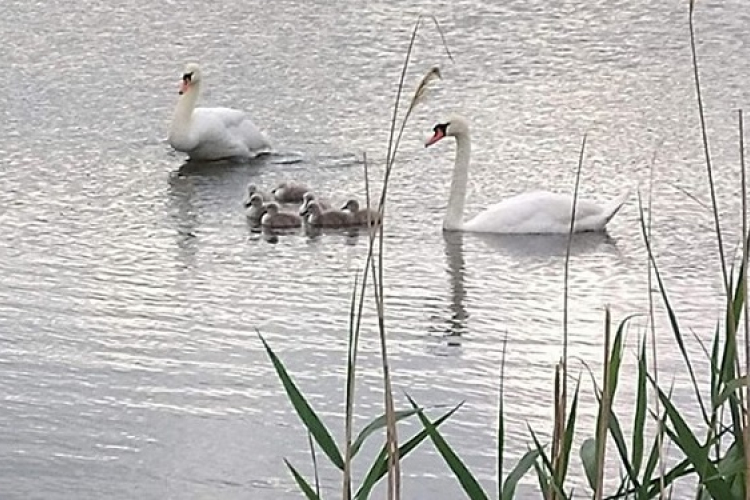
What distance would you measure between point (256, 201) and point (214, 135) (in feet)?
4.96

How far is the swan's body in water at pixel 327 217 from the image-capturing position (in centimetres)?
726

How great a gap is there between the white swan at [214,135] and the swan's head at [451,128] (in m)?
1.31

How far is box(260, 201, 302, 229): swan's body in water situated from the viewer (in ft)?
23.9

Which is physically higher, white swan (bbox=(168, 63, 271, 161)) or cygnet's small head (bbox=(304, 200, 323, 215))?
white swan (bbox=(168, 63, 271, 161))

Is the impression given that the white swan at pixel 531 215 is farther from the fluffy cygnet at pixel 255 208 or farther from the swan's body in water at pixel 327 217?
the fluffy cygnet at pixel 255 208

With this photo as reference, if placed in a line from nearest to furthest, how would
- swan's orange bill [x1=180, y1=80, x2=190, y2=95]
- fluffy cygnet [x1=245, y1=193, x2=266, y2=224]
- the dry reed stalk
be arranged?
the dry reed stalk, fluffy cygnet [x1=245, y1=193, x2=266, y2=224], swan's orange bill [x1=180, y1=80, x2=190, y2=95]

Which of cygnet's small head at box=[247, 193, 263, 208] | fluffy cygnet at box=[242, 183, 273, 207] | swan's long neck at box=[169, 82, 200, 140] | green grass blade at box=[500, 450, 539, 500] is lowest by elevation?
green grass blade at box=[500, 450, 539, 500]

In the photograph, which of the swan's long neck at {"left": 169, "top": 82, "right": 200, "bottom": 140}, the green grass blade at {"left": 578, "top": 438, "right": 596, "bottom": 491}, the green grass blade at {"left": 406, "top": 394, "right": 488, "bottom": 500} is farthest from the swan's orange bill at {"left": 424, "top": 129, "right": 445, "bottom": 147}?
the green grass blade at {"left": 406, "top": 394, "right": 488, "bottom": 500}

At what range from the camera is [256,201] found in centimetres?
745

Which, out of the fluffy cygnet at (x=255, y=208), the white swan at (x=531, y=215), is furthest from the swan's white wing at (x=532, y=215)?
the fluffy cygnet at (x=255, y=208)

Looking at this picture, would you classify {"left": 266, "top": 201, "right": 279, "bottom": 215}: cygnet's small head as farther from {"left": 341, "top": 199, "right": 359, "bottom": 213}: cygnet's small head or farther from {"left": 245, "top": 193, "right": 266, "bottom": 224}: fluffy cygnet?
{"left": 341, "top": 199, "right": 359, "bottom": 213}: cygnet's small head

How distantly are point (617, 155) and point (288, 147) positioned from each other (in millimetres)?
1634

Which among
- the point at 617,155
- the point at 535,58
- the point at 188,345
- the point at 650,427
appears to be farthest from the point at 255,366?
the point at 535,58

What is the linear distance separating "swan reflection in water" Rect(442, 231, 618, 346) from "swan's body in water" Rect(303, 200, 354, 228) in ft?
1.31
